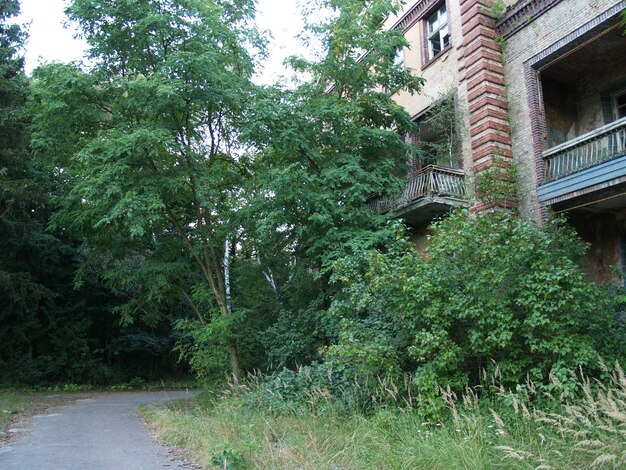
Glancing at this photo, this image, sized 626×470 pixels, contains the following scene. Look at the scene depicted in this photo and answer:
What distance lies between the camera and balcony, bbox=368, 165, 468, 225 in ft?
44.8

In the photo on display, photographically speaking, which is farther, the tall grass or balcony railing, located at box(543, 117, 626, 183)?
balcony railing, located at box(543, 117, 626, 183)

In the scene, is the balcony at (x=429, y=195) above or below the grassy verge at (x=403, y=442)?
above

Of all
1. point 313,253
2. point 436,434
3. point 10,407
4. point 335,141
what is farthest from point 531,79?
point 10,407

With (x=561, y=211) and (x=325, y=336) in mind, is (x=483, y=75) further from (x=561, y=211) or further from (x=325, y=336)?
(x=325, y=336)

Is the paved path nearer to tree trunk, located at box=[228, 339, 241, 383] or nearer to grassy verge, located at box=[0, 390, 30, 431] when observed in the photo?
grassy verge, located at box=[0, 390, 30, 431]

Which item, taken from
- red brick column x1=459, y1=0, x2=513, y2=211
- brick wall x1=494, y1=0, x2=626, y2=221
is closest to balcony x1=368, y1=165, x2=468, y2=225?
red brick column x1=459, y1=0, x2=513, y2=211

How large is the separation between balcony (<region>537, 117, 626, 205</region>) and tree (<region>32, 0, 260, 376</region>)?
25.7 feet

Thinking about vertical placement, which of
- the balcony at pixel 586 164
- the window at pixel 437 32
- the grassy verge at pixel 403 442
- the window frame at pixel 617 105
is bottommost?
the grassy verge at pixel 403 442

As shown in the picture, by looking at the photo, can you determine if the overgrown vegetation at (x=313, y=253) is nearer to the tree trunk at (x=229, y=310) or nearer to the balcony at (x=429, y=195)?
the tree trunk at (x=229, y=310)

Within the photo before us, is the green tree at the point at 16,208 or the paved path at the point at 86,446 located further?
the green tree at the point at 16,208

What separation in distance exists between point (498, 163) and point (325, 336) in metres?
6.20

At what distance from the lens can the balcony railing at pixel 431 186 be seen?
44.9ft

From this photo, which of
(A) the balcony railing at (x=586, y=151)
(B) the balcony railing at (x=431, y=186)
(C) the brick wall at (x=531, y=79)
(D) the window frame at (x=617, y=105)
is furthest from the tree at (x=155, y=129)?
(D) the window frame at (x=617, y=105)

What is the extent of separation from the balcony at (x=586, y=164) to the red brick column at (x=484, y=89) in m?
1.14
